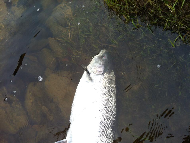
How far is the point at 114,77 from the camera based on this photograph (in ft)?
13.7

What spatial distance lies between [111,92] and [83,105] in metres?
0.69

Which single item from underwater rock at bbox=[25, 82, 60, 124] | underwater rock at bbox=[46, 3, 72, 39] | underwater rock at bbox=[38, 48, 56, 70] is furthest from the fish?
underwater rock at bbox=[46, 3, 72, 39]

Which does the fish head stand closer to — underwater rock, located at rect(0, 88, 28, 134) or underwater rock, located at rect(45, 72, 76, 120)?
underwater rock, located at rect(45, 72, 76, 120)

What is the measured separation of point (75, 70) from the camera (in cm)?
424

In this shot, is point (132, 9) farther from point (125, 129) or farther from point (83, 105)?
point (125, 129)

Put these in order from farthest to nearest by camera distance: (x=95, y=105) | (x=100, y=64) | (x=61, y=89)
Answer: (x=61, y=89)
(x=100, y=64)
(x=95, y=105)

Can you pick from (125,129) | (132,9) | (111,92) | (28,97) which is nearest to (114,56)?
(111,92)

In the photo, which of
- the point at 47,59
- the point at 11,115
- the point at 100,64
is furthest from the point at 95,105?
the point at 11,115

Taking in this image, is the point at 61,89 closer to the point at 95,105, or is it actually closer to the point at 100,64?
the point at 95,105

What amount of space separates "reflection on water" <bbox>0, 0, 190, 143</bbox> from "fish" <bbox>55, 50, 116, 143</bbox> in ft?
0.71

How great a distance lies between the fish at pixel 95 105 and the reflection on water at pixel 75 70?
22 cm

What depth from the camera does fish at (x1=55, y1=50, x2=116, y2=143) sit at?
365 cm

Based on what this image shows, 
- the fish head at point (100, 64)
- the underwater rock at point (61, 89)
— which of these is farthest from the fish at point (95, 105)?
the underwater rock at point (61, 89)

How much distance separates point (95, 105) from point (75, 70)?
98cm
